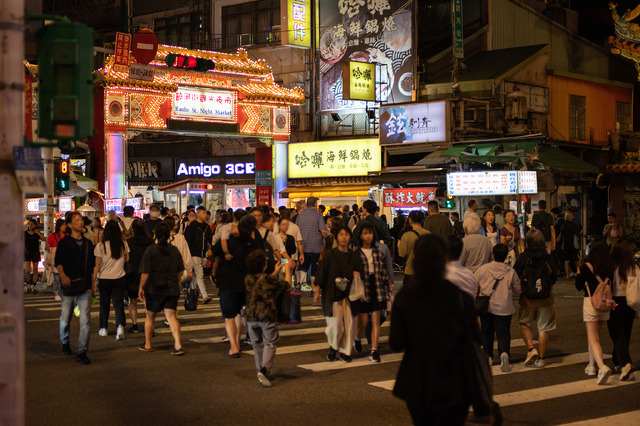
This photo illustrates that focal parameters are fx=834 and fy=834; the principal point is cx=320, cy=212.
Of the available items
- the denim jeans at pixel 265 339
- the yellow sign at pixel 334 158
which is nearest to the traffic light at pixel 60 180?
the denim jeans at pixel 265 339

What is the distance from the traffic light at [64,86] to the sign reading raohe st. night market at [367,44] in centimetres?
2705

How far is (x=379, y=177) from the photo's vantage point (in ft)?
Result: 98.5

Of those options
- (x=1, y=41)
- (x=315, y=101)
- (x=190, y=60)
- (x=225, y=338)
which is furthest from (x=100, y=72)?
(x=1, y=41)

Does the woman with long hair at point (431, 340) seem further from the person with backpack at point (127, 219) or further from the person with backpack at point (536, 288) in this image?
the person with backpack at point (127, 219)

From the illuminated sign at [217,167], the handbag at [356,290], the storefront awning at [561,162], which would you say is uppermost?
the illuminated sign at [217,167]

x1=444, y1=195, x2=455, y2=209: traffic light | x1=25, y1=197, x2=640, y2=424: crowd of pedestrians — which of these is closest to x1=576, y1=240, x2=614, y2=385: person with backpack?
x1=25, y1=197, x2=640, y2=424: crowd of pedestrians

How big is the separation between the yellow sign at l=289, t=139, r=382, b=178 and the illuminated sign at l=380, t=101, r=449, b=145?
209 centimetres

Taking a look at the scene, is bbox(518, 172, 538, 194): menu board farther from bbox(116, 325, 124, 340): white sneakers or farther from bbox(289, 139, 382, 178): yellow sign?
bbox(116, 325, 124, 340): white sneakers

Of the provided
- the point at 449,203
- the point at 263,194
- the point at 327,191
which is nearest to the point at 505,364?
the point at 449,203

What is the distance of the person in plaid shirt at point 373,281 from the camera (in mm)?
10703

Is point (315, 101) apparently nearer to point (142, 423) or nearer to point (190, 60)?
point (190, 60)

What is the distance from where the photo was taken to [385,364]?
10.6 meters

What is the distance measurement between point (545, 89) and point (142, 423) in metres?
24.7

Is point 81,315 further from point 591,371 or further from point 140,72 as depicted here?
point 140,72
